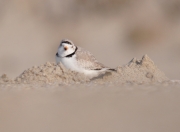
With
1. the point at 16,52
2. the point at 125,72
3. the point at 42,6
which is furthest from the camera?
the point at 42,6

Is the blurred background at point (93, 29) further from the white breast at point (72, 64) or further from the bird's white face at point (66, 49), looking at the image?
the white breast at point (72, 64)

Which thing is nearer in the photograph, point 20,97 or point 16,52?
point 20,97

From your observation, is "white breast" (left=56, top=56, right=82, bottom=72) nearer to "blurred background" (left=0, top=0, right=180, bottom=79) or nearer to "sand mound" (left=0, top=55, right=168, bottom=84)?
"sand mound" (left=0, top=55, right=168, bottom=84)

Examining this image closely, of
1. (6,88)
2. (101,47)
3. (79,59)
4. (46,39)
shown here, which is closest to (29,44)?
(46,39)

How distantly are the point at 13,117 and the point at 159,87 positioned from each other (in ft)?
6.16

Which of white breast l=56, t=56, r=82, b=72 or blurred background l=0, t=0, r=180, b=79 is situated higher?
blurred background l=0, t=0, r=180, b=79

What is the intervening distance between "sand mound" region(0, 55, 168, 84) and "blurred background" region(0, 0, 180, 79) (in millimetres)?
13094

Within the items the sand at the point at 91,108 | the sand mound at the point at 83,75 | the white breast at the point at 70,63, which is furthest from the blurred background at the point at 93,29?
the sand at the point at 91,108

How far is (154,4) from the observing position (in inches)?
1243

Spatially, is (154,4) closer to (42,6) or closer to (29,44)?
(42,6)

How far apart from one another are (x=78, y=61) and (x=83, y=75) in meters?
0.26

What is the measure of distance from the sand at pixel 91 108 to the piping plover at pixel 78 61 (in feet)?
7.37

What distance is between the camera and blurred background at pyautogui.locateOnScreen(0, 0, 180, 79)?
25.8 meters

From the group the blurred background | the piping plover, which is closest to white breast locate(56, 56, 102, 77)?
the piping plover
